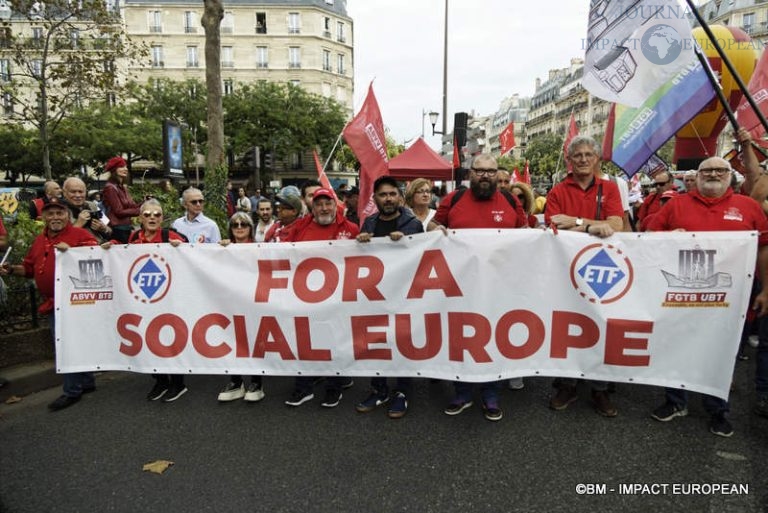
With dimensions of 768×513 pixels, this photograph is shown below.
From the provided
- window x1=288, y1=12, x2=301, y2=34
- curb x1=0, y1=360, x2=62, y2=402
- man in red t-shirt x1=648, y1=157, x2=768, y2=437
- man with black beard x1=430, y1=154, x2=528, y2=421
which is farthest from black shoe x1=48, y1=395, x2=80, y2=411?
window x1=288, y1=12, x2=301, y2=34

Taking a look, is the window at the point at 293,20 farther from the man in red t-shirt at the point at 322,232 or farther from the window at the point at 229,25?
the man in red t-shirt at the point at 322,232

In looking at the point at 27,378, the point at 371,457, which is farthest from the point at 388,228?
the point at 27,378

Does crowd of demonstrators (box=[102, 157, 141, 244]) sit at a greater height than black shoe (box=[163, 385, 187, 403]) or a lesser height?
greater

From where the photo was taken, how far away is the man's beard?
155 inches

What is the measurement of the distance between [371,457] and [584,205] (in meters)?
2.41

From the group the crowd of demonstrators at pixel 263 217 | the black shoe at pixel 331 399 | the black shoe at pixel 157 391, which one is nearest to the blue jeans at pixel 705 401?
the black shoe at pixel 331 399

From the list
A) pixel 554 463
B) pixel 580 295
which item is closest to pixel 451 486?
pixel 554 463

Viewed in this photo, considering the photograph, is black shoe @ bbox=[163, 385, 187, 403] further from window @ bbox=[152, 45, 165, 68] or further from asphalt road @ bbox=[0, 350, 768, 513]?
window @ bbox=[152, 45, 165, 68]

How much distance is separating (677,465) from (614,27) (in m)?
3.33

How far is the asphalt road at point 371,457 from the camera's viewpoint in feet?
9.10

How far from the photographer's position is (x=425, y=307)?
12.4 feet

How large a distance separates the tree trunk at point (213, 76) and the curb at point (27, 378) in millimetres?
5526

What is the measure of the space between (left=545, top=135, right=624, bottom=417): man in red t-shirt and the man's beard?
0.46 m

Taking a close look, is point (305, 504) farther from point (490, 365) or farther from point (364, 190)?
point (364, 190)
